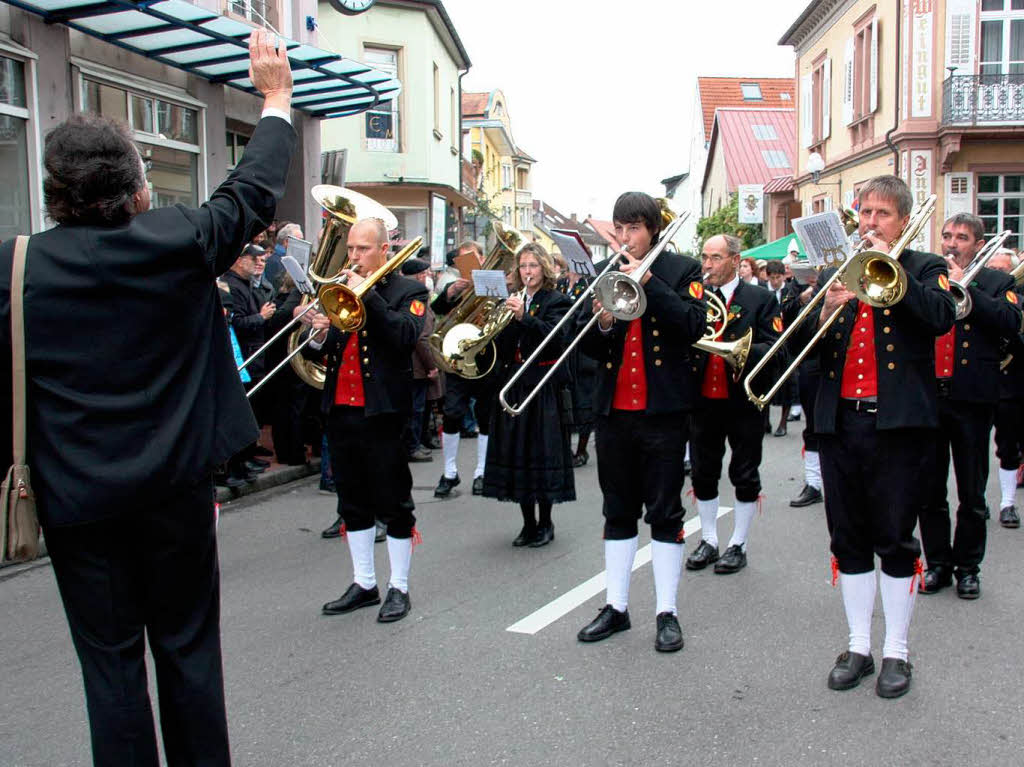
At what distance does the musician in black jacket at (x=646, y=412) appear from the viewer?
456 centimetres

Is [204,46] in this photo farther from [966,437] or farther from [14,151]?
[966,437]

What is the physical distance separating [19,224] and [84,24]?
6.77 ft

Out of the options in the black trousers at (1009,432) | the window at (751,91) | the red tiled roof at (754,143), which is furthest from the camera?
the window at (751,91)

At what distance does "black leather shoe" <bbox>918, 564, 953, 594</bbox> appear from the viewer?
5.36 metres

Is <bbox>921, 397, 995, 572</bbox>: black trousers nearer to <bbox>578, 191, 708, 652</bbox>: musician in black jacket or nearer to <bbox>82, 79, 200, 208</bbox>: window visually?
<bbox>578, 191, 708, 652</bbox>: musician in black jacket

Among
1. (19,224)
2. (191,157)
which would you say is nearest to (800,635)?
(19,224)

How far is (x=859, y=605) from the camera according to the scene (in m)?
4.16

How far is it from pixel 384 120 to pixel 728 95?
119 ft

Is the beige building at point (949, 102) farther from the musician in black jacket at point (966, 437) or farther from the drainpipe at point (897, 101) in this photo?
the musician in black jacket at point (966, 437)

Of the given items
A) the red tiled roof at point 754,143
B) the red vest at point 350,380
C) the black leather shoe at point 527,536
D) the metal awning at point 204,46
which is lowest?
the black leather shoe at point 527,536

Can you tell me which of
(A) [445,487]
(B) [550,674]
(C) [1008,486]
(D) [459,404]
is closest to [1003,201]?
(C) [1008,486]

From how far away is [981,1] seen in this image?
820 inches

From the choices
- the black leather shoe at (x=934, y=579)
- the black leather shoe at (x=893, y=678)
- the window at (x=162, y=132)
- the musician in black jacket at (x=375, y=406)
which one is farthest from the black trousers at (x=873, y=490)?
the window at (x=162, y=132)

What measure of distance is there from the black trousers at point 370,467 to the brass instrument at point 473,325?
1579 millimetres
